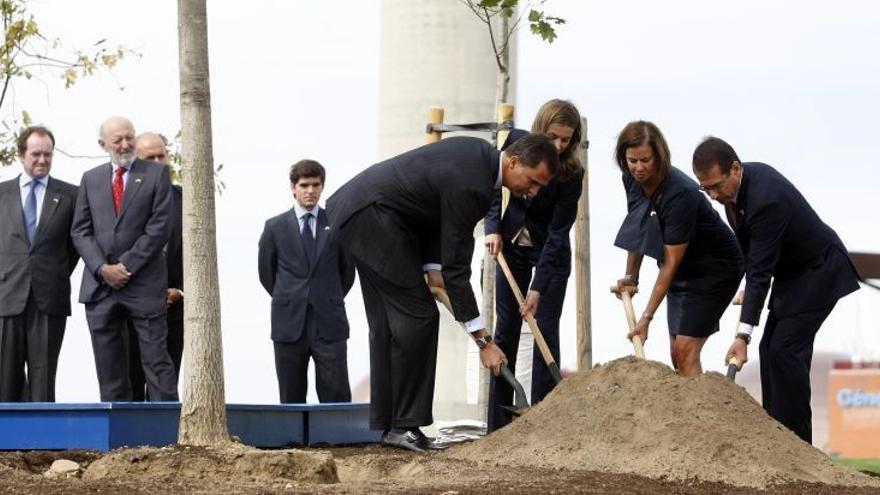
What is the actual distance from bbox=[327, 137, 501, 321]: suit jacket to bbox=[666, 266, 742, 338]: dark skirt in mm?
1357

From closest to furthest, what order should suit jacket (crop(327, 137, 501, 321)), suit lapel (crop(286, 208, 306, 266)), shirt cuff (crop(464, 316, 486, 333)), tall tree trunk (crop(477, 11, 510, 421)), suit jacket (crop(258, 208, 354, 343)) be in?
1. suit jacket (crop(327, 137, 501, 321))
2. shirt cuff (crop(464, 316, 486, 333))
3. suit jacket (crop(258, 208, 354, 343))
4. suit lapel (crop(286, 208, 306, 266))
5. tall tree trunk (crop(477, 11, 510, 421))

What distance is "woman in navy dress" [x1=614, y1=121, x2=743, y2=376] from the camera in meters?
8.50

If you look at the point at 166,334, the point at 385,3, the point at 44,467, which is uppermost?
the point at 385,3

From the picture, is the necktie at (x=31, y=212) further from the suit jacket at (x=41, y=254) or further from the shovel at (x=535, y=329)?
the shovel at (x=535, y=329)

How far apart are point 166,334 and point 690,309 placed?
3.10 meters

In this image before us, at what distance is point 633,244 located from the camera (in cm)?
893

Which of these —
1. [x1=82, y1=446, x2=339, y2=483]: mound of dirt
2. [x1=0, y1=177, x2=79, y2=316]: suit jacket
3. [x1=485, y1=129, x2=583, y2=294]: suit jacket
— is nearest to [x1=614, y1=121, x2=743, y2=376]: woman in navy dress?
[x1=485, y1=129, x2=583, y2=294]: suit jacket

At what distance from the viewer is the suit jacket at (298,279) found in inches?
408

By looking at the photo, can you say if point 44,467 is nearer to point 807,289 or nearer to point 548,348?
point 548,348

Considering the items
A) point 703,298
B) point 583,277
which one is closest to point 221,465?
point 703,298

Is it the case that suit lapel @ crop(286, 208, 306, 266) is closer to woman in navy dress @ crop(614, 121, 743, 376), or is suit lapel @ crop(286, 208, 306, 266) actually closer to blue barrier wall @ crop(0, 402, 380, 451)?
blue barrier wall @ crop(0, 402, 380, 451)

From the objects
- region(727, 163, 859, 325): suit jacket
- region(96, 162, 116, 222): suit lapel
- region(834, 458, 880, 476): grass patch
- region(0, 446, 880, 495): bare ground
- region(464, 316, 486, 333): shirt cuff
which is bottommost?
region(834, 458, 880, 476): grass patch

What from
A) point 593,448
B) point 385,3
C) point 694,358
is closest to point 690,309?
point 694,358

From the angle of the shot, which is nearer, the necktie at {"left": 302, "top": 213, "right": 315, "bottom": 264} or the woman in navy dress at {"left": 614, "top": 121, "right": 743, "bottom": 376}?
the woman in navy dress at {"left": 614, "top": 121, "right": 743, "bottom": 376}
